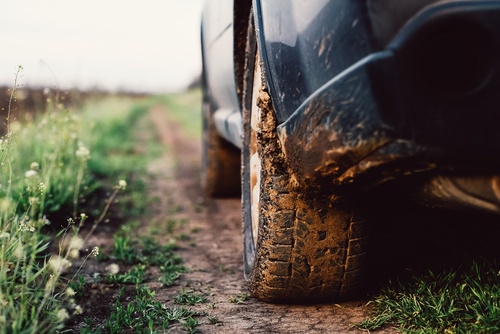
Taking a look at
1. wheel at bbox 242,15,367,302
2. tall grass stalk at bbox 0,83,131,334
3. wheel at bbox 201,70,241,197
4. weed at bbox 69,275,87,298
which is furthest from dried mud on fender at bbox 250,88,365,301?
wheel at bbox 201,70,241,197

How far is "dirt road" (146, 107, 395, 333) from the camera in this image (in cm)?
172

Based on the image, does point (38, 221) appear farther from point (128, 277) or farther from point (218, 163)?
point (218, 163)

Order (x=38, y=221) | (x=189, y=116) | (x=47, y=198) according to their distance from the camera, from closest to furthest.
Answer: (x=38, y=221)
(x=47, y=198)
(x=189, y=116)

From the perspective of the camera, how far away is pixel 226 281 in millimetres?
2201

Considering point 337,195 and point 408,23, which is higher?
point 408,23

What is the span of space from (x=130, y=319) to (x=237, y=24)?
1220 millimetres

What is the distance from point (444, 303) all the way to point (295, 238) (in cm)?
53

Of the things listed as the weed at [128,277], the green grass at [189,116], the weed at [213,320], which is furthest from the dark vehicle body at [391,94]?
the green grass at [189,116]

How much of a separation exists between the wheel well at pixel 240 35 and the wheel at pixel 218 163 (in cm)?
141

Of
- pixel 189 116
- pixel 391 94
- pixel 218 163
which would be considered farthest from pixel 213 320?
pixel 189 116

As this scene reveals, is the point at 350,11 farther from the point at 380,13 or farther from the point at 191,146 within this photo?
the point at 191,146

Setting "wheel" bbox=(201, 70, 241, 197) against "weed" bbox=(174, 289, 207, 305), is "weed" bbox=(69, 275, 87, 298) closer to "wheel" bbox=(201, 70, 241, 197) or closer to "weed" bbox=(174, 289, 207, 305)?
"weed" bbox=(174, 289, 207, 305)

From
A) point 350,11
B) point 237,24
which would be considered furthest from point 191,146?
point 350,11

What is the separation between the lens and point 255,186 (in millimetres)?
2051
